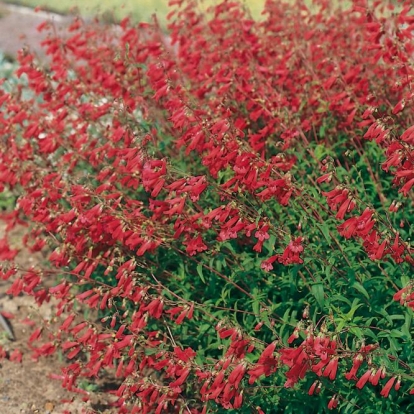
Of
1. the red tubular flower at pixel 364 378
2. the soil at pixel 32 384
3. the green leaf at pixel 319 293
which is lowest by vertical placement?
the soil at pixel 32 384

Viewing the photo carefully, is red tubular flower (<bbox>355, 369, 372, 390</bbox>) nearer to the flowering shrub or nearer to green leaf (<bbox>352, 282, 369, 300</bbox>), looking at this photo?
the flowering shrub

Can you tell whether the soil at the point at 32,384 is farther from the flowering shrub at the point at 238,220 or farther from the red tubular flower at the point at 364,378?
the red tubular flower at the point at 364,378

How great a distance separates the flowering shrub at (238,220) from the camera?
3.80 meters

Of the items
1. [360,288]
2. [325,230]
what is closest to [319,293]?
[360,288]

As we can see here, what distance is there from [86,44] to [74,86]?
0.62 meters

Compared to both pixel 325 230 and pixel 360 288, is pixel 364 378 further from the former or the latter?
pixel 325 230

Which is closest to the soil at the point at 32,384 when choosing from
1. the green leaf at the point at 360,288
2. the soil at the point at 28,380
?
the soil at the point at 28,380

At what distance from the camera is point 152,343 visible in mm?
4309

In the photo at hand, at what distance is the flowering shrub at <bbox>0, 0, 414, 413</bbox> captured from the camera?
3.80m

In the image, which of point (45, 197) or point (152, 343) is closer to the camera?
point (152, 343)

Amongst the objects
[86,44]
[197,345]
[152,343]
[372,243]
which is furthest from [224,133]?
[86,44]

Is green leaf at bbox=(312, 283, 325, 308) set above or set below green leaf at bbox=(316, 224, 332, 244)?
below

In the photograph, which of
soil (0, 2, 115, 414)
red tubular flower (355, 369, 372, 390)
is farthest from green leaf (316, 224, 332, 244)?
soil (0, 2, 115, 414)

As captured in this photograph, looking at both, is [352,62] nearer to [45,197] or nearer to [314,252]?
[314,252]
